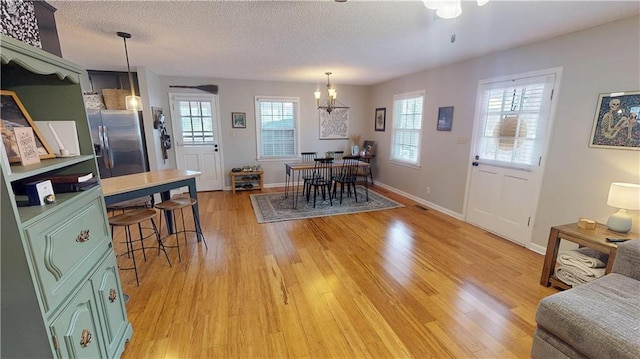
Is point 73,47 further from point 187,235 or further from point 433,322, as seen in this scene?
point 433,322

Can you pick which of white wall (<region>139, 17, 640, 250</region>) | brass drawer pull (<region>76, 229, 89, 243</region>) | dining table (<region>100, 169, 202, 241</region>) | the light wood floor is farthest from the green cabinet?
white wall (<region>139, 17, 640, 250</region>)

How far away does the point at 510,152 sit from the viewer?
3.28m

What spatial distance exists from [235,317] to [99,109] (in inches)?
158

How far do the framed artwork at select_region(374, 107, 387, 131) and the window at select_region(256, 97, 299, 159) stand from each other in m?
1.86

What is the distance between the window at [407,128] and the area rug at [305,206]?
95 centimetres

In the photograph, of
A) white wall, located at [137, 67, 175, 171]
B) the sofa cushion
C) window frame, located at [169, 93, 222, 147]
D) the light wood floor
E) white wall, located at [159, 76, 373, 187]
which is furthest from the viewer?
white wall, located at [159, 76, 373, 187]

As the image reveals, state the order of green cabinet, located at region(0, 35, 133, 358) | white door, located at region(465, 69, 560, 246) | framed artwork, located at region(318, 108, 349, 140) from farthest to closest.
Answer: framed artwork, located at region(318, 108, 349, 140)
white door, located at region(465, 69, 560, 246)
green cabinet, located at region(0, 35, 133, 358)

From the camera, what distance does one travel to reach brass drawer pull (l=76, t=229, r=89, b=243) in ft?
4.37

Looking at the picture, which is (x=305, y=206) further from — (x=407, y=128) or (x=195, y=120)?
(x=195, y=120)

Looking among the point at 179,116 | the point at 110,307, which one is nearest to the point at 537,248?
the point at 110,307

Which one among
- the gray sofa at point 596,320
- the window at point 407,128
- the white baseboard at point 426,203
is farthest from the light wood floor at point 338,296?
the window at point 407,128

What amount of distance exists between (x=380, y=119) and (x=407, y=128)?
3.30 ft

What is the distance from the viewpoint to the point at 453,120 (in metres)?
4.04

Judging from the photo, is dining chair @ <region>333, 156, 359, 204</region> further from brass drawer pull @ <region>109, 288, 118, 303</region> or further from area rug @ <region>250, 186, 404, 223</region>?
brass drawer pull @ <region>109, 288, 118, 303</region>
